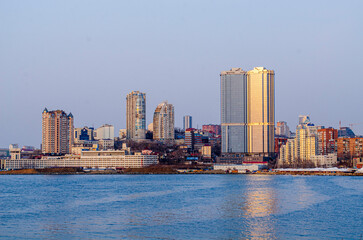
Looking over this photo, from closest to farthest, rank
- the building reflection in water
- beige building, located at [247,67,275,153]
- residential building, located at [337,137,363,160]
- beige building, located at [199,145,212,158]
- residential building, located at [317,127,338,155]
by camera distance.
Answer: the building reflection in water < residential building, located at [337,137,363,160] < beige building, located at [247,67,275,153] < residential building, located at [317,127,338,155] < beige building, located at [199,145,212,158]

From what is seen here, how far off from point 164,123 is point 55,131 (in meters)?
42.4

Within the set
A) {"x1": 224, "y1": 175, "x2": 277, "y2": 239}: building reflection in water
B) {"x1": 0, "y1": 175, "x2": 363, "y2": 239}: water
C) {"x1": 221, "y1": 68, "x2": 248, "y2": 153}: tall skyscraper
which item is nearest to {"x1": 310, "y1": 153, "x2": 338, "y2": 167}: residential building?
{"x1": 221, "y1": 68, "x2": 248, "y2": 153}: tall skyscraper

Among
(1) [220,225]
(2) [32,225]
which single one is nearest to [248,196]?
(1) [220,225]

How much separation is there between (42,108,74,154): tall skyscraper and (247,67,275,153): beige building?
4677 centimetres

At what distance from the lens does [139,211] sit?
37.8m

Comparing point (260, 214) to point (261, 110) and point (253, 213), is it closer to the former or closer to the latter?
point (253, 213)

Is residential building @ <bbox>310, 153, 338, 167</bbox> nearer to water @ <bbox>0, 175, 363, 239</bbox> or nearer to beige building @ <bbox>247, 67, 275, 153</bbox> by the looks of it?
beige building @ <bbox>247, 67, 275, 153</bbox>

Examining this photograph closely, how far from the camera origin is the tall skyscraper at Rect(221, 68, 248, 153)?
146250 millimetres

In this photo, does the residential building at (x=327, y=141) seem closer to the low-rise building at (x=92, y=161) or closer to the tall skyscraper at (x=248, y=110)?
the tall skyscraper at (x=248, y=110)

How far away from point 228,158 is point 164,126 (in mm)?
41979

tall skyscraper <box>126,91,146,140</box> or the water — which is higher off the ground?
tall skyscraper <box>126,91,146,140</box>

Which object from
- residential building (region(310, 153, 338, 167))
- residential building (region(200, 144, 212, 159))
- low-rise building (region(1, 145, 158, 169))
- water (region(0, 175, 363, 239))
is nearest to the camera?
water (region(0, 175, 363, 239))

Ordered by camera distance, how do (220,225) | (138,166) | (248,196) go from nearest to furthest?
(220,225) < (248,196) < (138,166)

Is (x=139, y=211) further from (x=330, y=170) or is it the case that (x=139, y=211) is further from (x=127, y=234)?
(x=330, y=170)
